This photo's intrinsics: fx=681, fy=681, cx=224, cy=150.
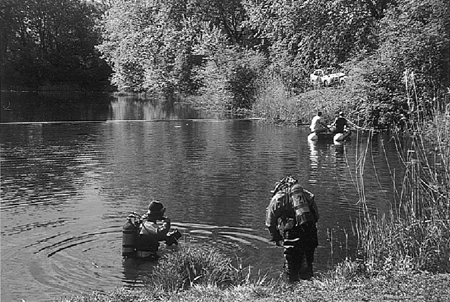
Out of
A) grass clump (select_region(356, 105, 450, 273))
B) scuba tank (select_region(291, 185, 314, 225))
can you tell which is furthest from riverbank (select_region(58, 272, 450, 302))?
scuba tank (select_region(291, 185, 314, 225))

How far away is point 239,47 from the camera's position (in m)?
51.5

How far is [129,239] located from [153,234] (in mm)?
392

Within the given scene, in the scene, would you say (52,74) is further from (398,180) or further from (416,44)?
(398,180)

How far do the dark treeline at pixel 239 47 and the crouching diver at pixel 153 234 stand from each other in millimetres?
4370

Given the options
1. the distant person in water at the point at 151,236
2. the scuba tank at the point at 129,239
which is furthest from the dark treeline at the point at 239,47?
the scuba tank at the point at 129,239

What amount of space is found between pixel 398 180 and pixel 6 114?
107 ft

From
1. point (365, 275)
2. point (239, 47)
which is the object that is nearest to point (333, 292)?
point (365, 275)

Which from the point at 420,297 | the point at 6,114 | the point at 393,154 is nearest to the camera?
the point at 420,297

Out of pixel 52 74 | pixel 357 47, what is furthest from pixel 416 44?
pixel 52 74

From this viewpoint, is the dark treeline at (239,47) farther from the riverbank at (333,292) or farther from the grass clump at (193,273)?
the grass clump at (193,273)

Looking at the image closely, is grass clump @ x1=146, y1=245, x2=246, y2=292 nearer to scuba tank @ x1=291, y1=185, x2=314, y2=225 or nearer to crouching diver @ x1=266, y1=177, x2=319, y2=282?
crouching diver @ x1=266, y1=177, x2=319, y2=282

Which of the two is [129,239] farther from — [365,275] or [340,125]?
[340,125]

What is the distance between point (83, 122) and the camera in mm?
39812

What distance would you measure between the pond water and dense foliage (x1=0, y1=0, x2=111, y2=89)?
56.4 m
